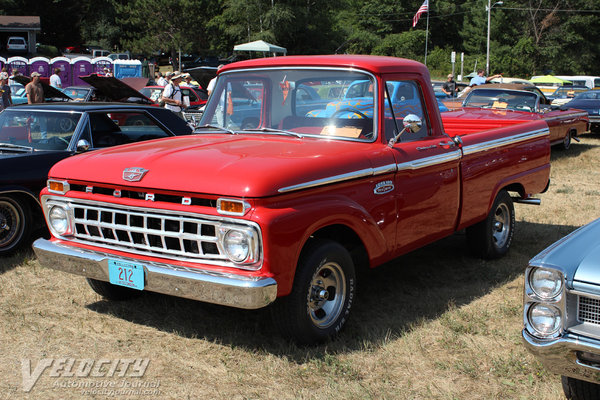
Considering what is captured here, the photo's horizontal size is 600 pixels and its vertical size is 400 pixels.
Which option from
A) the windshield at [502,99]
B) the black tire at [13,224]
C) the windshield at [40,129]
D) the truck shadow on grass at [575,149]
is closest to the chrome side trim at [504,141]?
the windshield at [40,129]

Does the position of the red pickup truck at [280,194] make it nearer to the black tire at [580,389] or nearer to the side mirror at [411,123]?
the side mirror at [411,123]

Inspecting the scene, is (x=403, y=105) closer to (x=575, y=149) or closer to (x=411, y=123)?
(x=411, y=123)

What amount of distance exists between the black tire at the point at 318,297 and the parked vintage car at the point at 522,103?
9202 mm

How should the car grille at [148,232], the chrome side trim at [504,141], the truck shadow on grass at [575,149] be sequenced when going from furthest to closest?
the truck shadow on grass at [575,149]
the chrome side trim at [504,141]
the car grille at [148,232]

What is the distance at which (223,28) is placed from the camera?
54.8 m

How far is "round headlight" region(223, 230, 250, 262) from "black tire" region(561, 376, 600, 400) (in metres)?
1.96

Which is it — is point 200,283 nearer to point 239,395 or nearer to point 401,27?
point 239,395

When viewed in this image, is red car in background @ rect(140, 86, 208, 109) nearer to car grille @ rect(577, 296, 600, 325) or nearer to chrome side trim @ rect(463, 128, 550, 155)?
chrome side trim @ rect(463, 128, 550, 155)

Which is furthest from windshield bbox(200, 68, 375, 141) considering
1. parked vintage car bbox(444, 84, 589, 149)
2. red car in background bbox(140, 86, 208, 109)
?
red car in background bbox(140, 86, 208, 109)

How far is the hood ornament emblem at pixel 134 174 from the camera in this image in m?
4.16

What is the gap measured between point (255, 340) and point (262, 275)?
0.93 meters

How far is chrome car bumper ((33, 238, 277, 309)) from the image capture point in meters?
3.74

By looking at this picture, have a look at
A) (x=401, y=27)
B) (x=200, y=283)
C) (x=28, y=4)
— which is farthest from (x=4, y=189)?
(x=401, y=27)

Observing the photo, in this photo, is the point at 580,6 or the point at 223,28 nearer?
the point at 223,28
